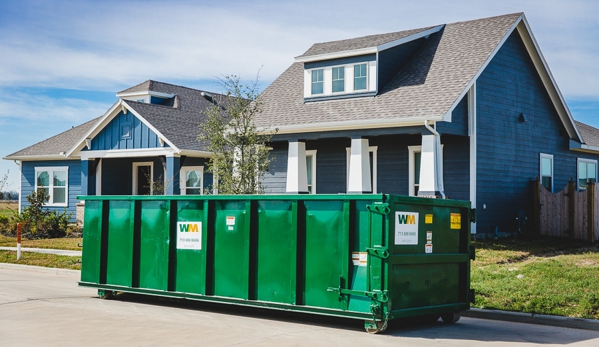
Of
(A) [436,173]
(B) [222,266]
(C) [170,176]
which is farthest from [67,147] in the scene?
(B) [222,266]

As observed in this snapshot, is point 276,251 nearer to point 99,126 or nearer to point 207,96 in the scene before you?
point 99,126

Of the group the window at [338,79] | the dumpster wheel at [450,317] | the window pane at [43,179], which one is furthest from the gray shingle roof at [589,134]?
the window pane at [43,179]

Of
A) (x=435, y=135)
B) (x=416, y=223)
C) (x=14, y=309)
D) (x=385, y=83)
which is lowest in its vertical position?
(x=14, y=309)

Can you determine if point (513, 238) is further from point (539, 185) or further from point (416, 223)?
point (416, 223)

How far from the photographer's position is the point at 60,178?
3469cm

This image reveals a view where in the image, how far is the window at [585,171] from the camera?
94.0 feet

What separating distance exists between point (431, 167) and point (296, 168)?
5.07 metres

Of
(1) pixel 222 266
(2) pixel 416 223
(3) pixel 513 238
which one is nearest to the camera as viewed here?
(2) pixel 416 223

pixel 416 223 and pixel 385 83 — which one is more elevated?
pixel 385 83

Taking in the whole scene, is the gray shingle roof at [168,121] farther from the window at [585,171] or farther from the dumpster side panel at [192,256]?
the dumpster side panel at [192,256]

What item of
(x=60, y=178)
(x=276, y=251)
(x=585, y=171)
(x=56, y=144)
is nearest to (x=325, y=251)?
(x=276, y=251)

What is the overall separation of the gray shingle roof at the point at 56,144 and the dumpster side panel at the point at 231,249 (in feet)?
80.9

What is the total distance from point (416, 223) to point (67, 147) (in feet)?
89.9

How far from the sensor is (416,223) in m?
10.0
